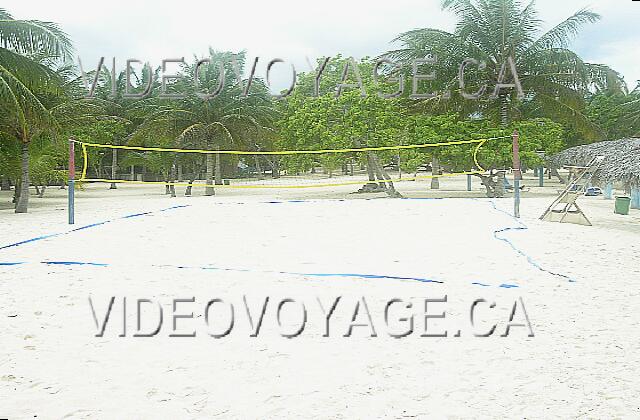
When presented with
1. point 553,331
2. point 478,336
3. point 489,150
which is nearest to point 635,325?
point 553,331

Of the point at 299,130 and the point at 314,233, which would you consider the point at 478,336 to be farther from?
the point at 299,130

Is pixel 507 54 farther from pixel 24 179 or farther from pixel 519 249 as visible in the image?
pixel 24 179

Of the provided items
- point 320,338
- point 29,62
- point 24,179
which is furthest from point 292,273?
point 24,179

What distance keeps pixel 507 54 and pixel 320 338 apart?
45.9 feet

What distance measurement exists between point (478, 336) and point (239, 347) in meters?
1.47

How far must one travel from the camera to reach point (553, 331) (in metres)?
3.78

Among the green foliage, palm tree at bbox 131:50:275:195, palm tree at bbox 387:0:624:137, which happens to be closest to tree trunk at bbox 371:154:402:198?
palm tree at bbox 387:0:624:137

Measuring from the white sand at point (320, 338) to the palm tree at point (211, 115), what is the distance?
1154 centimetres

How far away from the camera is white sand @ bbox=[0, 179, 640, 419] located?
2.76m

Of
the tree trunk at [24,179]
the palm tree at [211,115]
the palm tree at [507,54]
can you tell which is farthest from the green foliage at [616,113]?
the tree trunk at [24,179]

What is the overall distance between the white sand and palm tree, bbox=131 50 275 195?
1154 cm

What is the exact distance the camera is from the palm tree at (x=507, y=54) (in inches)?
613

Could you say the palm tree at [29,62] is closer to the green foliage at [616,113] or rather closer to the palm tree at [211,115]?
the palm tree at [211,115]

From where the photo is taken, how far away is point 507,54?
1582cm
